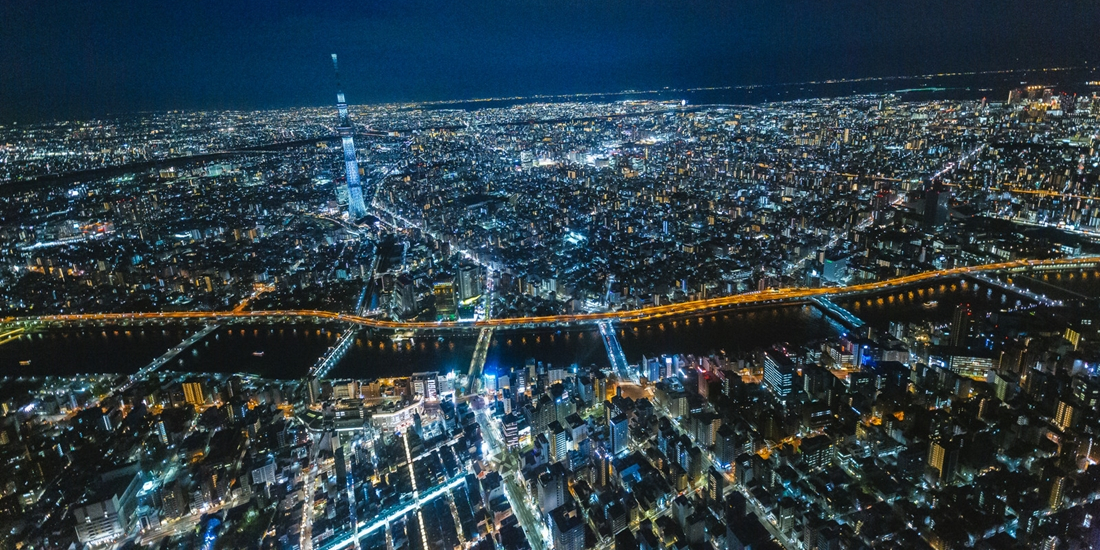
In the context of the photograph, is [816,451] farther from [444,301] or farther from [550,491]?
[444,301]

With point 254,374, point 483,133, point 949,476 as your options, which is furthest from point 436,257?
point 483,133

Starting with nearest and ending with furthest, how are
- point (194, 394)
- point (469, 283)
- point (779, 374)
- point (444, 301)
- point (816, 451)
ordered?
point (816, 451) → point (779, 374) → point (194, 394) → point (444, 301) → point (469, 283)

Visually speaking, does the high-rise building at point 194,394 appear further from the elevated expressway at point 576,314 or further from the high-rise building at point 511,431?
the high-rise building at point 511,431

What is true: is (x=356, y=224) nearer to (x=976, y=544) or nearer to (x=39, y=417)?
(x=39, y=417)

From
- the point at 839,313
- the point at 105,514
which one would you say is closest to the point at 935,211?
the point at 839,313

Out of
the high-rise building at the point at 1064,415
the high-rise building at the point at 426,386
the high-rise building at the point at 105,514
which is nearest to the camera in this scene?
the high-rise building at the point at 105,514

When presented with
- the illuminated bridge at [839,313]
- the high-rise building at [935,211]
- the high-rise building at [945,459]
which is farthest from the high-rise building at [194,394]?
the high-rise building at [935,211]
